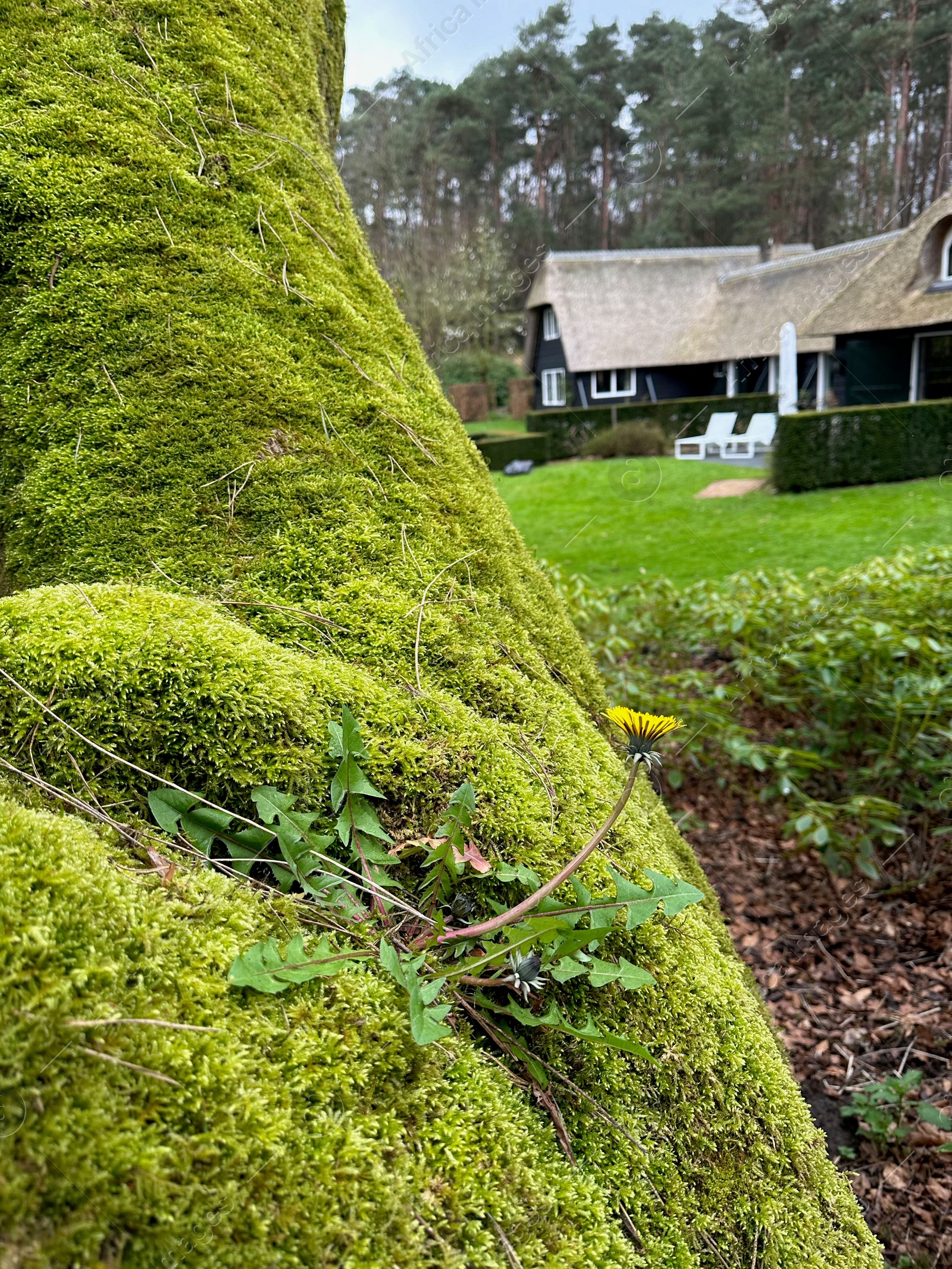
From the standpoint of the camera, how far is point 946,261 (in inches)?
833

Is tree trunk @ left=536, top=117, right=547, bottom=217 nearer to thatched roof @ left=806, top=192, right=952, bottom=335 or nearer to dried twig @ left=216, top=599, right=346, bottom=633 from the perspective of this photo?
thatched roof @ left=806, top=192, right=952, bottom=335

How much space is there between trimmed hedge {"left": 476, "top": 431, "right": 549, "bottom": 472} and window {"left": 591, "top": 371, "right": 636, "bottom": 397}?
9155 millimetres

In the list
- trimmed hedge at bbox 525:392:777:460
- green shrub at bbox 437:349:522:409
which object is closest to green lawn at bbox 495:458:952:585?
trimmed hedge at bbox 525:392:777:460

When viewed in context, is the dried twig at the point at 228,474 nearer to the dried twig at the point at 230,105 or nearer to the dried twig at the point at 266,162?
the dried twig at the point at 266,162

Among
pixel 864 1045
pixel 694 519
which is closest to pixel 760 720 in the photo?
pixel 864 1045

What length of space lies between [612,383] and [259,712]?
3475 cm

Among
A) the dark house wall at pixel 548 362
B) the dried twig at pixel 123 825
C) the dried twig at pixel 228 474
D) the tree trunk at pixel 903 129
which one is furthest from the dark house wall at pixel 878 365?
the dried twig at pixel 123 825

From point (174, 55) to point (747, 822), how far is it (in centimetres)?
534

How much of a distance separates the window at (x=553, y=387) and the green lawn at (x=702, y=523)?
16954 millimetres

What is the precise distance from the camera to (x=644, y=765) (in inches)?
52.8

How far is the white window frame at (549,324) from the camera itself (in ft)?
116

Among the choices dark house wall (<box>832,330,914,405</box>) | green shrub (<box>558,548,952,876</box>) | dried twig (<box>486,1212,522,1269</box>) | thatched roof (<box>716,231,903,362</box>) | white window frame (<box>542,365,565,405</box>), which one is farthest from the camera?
white window frame (<box>542,365,565,405</box>)

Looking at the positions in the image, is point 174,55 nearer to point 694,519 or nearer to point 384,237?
point 694,519

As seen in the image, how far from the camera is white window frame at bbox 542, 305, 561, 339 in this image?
35500 mm
